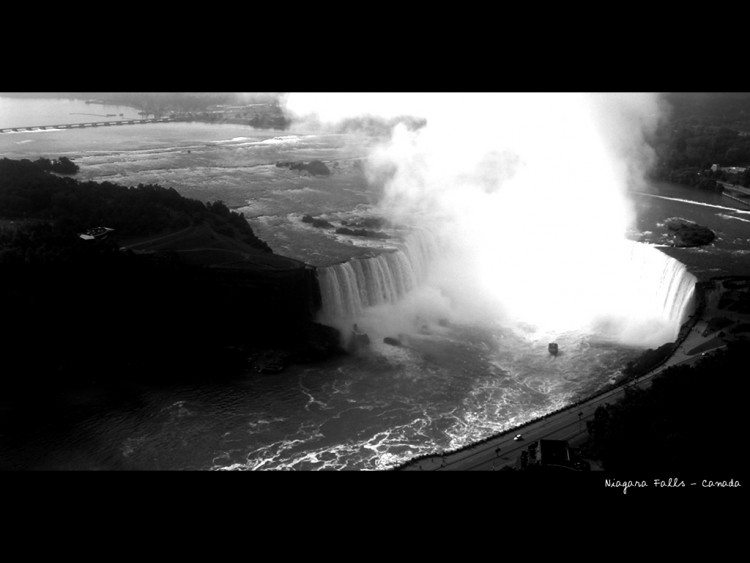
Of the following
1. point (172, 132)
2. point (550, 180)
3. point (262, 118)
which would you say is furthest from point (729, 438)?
point (262, 118)

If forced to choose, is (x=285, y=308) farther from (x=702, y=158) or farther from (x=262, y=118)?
(x=262, y=118)

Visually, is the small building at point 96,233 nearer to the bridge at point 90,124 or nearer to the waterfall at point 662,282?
the waterfall at point 662,282

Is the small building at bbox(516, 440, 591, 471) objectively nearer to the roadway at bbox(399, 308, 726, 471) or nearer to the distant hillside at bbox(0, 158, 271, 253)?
the roadway at bbox(399, 308, 726, 471)

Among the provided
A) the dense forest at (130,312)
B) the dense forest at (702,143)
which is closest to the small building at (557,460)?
the dense forest at (130,312)

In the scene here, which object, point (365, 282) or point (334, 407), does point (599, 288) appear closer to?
point (365, 282)

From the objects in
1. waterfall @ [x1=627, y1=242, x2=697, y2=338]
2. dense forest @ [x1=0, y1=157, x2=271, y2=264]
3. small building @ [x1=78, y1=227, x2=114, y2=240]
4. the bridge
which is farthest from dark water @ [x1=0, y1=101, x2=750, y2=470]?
the bridge
